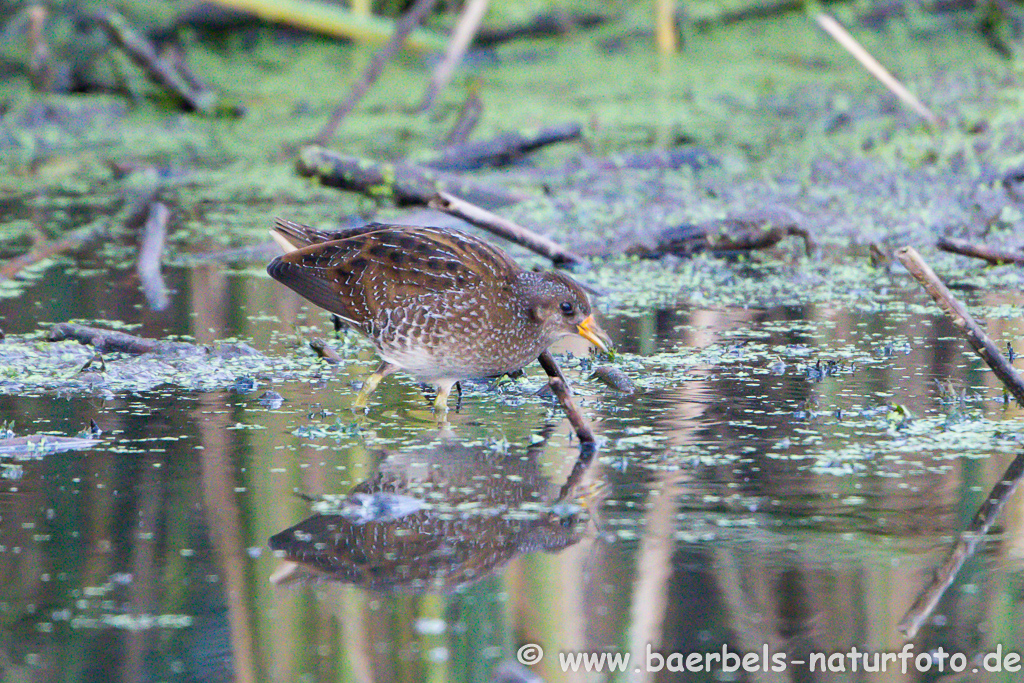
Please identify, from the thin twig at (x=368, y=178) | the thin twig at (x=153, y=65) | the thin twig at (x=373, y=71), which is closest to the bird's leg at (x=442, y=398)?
the thin twig at (x=368, y=178)

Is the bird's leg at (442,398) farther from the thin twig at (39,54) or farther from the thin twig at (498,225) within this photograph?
the thin twig at (39,54)

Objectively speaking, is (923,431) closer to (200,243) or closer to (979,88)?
(200,243)

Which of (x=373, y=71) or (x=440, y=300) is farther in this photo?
(x=373, y=71)

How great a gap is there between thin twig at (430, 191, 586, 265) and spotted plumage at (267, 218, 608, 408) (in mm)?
760

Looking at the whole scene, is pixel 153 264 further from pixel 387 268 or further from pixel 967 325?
pixel 967 325

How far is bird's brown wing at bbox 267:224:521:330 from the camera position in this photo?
196 inches

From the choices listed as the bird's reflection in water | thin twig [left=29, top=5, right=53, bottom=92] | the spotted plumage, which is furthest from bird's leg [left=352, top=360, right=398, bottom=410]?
thin twig [left=29, top=5, right=53, bottom=92]

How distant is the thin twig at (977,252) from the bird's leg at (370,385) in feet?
6.48

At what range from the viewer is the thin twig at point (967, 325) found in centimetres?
462

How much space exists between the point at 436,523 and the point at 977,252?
260 cm

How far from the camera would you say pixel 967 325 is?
4664 mm

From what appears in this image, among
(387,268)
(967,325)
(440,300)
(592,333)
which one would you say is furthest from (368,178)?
(967,325)

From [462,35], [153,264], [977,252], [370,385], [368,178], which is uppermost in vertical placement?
[462,35]

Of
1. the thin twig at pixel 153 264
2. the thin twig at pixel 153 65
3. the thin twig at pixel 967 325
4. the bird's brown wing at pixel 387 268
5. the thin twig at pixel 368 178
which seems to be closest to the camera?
the thin twig at pixel 967 325
